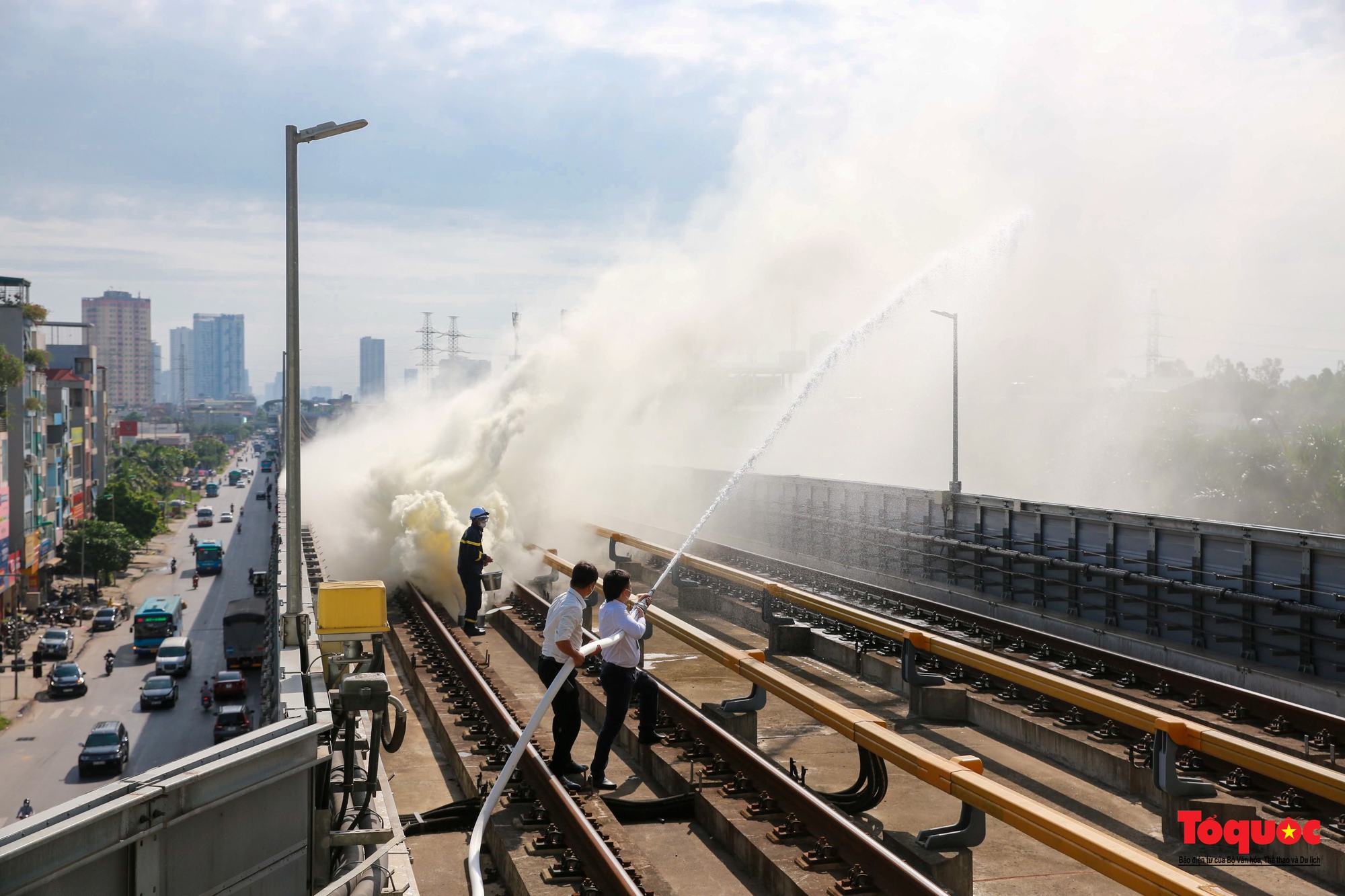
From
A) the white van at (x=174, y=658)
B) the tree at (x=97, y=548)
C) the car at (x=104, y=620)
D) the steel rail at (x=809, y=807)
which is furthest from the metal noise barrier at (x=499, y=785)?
the tree at (x=97, y=548)

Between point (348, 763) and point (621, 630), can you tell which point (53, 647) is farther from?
point (348, 763)

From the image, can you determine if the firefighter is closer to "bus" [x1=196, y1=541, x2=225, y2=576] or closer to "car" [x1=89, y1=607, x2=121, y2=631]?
"car" [x1=89, y1=607, x2=121, y2=631]

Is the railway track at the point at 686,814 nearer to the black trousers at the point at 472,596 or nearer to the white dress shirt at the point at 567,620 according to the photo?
the white dress shirt at the point at 567,620

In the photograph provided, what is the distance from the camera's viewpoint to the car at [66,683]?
2099 inches

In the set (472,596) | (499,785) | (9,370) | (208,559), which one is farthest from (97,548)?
(499,785)

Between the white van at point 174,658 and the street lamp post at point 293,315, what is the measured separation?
50.4 m

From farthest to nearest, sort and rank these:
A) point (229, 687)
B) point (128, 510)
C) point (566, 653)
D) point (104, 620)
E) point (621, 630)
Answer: point (128, 510)
point (104, 620)
point (229, 687)
point (621, 630)
point (566, 653)

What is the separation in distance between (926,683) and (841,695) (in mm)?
1525

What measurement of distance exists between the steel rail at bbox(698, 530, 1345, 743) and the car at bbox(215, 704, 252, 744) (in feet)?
99.3

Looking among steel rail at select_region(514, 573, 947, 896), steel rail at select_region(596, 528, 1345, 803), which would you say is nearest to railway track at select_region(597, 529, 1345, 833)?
steel rail at select_region(596, 528, 1345, 803)

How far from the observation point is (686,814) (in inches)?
369

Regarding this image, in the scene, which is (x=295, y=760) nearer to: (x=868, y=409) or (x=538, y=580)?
(x=538, y=580)

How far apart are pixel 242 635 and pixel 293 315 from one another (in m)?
42.8

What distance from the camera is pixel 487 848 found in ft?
28.3
